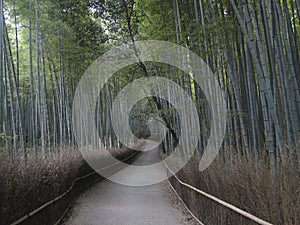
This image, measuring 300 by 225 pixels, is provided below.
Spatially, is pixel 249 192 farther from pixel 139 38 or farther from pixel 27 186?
pixel 139 38

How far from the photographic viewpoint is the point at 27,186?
10.3ft

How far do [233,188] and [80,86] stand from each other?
8.36 metres

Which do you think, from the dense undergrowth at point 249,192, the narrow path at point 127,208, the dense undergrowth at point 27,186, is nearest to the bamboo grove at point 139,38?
the dense undergrowth at point 249,192

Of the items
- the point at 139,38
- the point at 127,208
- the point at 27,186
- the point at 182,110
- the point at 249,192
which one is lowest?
the point at 127,208

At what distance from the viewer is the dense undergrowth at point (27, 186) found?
2633 mm

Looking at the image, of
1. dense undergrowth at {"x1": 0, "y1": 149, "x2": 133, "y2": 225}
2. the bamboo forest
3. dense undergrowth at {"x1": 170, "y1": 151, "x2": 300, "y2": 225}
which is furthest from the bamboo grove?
dense undergrowth at {"x1": 0, "y1": 149, "x2": 133, "y2": 225}

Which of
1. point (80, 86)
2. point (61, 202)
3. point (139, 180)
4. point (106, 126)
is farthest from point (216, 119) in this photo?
point (106, 126)

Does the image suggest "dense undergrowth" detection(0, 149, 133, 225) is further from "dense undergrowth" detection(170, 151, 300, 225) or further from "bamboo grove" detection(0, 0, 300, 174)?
"dense undergrowth" detection(170, 151, 300, 225)

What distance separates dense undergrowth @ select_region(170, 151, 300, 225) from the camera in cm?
202

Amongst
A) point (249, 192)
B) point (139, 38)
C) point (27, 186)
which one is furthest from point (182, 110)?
point (249, 192)

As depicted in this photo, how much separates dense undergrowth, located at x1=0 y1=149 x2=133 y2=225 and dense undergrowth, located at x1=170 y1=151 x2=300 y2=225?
180 centimetres

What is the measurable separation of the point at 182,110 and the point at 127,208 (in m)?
2.49

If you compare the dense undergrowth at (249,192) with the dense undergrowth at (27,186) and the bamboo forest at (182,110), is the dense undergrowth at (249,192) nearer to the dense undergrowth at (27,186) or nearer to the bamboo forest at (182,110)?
the bamboo forest at (182,110)

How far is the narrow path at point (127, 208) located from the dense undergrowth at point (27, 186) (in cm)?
41
